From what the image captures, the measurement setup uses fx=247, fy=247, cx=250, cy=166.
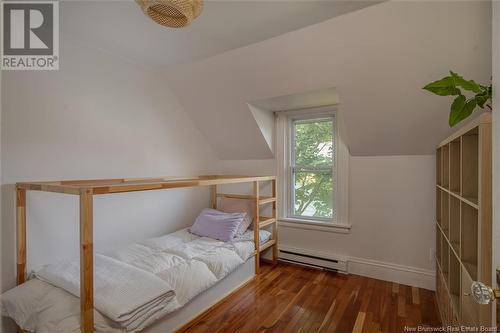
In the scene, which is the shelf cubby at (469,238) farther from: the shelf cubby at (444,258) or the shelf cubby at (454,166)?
the shelf cubby at (444,258)

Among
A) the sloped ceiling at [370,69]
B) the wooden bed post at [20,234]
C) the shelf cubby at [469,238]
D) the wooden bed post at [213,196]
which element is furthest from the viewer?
the wooden bed post at [213,196]

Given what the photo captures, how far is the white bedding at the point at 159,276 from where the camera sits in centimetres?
135

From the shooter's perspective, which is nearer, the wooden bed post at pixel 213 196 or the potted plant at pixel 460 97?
the potted plant at pixel 460 97

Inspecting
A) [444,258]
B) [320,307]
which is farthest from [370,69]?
[320,307]

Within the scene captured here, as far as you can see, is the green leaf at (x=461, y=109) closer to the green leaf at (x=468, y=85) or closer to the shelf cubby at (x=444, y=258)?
the green leaf at (x=468, y=85)

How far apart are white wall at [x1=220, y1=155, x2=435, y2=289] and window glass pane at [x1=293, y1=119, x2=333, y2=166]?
377mm

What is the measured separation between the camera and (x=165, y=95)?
2.88 m

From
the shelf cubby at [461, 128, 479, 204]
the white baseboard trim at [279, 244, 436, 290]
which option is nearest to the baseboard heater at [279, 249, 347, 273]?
the white baseboard trim at [279, 244, 436, 290]

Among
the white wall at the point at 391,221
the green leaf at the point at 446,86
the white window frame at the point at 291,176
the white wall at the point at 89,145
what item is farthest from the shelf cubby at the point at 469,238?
the white wall at the point at 89,145

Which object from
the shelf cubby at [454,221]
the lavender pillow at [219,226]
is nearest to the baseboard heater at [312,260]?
the lavender pillow at [219,226]

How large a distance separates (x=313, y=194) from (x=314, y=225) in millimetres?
394

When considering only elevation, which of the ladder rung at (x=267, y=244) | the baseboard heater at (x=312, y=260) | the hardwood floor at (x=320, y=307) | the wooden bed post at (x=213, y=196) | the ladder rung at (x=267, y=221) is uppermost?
the wooden bed post at (x=213, y=196)

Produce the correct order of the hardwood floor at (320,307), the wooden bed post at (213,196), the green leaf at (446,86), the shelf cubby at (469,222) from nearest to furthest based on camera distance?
the shelf cubby at (469,222) → the green leaf at (446,86) → the hardwood floor at (320,307) → the wooden bed post at (213,196)

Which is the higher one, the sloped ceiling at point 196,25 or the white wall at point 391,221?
Result: the sloped ceiling at point 196,25
